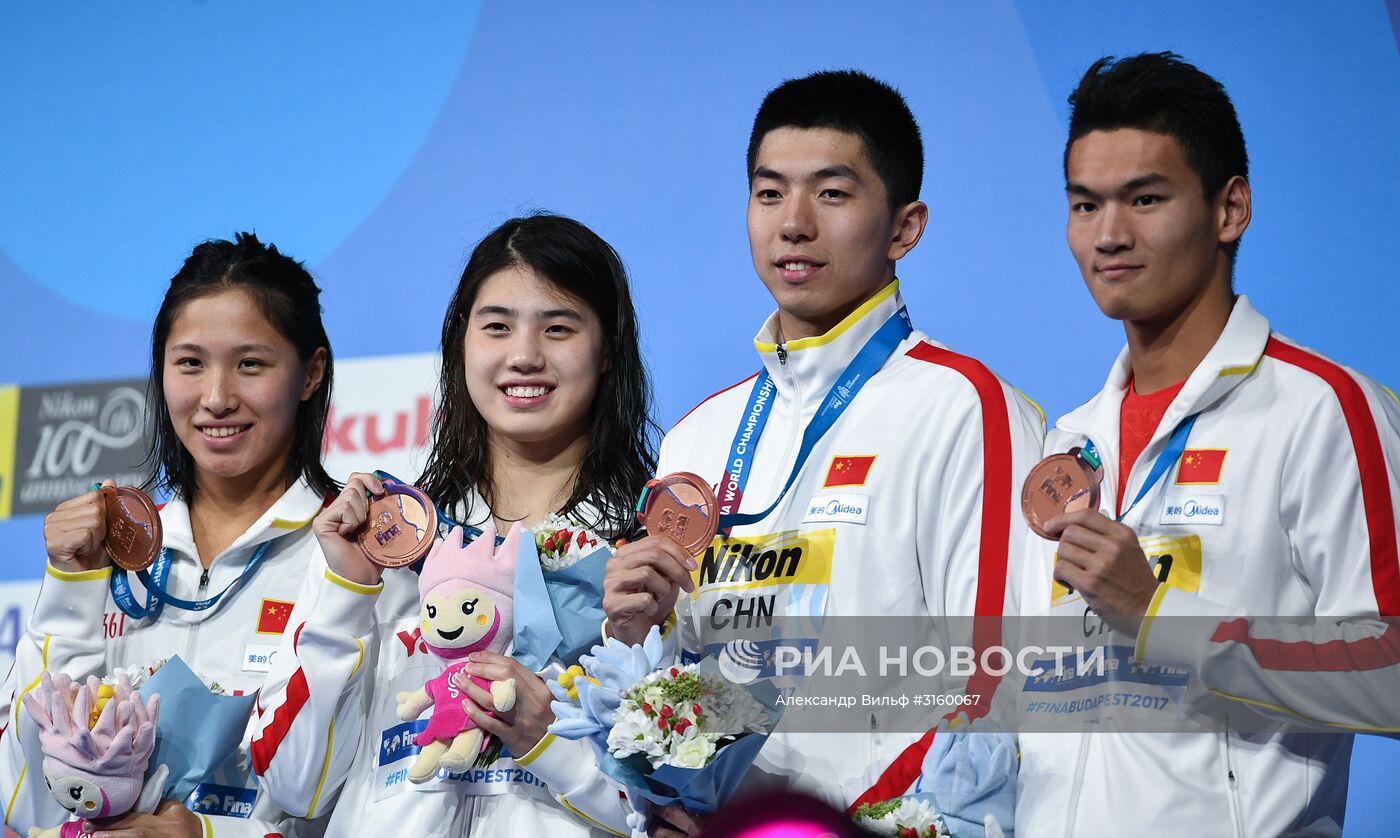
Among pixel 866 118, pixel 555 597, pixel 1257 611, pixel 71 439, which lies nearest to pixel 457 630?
pixel 555 597

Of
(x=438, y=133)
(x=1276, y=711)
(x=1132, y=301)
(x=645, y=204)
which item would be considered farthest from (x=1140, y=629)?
(x=438, y=133)

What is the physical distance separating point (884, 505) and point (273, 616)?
48.2 inches

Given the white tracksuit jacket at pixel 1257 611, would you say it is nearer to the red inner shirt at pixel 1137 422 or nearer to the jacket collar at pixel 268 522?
the red inner shirt at pixel 1137 422

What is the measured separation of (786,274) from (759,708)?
2.44 feet

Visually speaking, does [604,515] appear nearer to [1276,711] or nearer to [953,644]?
[953,644]

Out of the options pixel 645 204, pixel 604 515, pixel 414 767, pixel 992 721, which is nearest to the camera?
pixel 992 721

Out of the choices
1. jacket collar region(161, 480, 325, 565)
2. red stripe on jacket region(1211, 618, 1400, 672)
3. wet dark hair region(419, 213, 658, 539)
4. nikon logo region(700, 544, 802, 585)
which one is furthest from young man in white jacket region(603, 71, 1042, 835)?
jacket collar region(161, 480, 325, 565)

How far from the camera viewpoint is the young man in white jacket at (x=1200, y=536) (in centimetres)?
195

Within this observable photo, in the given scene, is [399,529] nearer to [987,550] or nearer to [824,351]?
[824,351]

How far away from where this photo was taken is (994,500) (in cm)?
223

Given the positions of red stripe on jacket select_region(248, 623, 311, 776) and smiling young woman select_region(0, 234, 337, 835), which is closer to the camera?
red stripe on jacket select_region(248, 623, 311, 776)

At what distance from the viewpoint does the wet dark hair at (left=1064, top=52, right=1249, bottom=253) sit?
223 cm

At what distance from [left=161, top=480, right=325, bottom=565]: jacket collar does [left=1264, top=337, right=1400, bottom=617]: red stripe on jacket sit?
181cm

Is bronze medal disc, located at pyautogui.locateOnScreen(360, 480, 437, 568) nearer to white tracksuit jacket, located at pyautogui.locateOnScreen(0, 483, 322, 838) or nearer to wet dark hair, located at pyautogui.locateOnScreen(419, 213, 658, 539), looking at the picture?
wet dark hair, located at pyautogui.locateOnScreen(419, 213, 658, 539)
